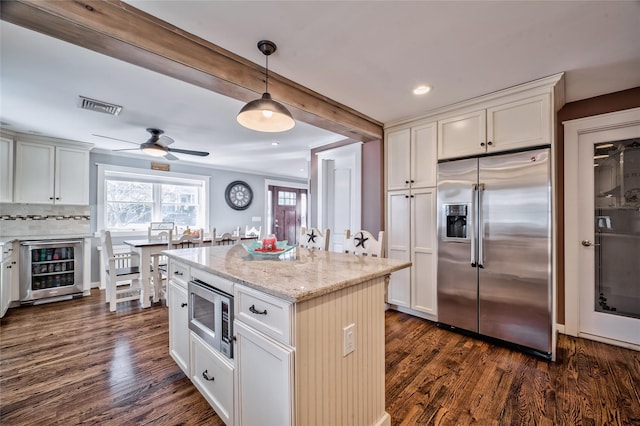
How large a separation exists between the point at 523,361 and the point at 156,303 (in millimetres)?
4311

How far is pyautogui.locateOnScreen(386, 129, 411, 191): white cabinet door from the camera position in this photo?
3236 millimetres

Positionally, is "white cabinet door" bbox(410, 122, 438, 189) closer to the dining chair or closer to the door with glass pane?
the door with glass pane

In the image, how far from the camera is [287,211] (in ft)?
25.3

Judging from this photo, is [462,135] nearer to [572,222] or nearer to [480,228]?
[480,228]

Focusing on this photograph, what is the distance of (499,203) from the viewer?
2480mm

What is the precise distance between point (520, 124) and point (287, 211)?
19.8ft

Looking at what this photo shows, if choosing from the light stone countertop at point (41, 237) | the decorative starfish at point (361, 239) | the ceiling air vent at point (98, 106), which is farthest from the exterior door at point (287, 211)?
the decorative starfish at point (361, 239)

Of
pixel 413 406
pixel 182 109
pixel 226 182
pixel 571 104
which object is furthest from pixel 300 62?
pixel 226 182

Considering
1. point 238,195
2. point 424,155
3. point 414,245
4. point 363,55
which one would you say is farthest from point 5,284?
point 424,155

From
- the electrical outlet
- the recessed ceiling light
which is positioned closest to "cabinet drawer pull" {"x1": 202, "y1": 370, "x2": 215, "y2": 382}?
the electrical outlet

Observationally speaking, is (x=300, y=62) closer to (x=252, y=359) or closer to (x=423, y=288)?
(x=252, y=359)

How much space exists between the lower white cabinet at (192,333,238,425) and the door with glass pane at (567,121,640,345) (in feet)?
11.1

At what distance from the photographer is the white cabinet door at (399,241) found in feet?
10.6

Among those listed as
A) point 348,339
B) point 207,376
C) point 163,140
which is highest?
point 163,140
